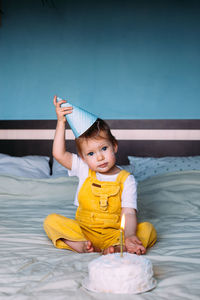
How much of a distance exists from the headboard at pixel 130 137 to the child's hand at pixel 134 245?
154 cm

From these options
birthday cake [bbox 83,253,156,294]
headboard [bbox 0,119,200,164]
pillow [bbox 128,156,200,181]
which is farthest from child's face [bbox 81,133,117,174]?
headboard [bbox 0,119,200,164]

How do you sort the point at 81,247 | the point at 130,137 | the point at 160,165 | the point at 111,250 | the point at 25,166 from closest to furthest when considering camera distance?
1. the point at 111,250
2. the point at 81,247
3. the point at 160,165
4. the point at 25,166
5. the point at 130,137

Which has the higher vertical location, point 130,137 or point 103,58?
point 103,58

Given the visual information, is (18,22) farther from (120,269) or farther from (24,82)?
(120,269)

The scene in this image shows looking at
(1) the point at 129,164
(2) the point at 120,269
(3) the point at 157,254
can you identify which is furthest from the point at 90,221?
(1) the point at 129,164

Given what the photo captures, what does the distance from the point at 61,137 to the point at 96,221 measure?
1.14 ft

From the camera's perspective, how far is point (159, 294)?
77 centimetres

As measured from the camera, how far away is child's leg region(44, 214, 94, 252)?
3.84ft

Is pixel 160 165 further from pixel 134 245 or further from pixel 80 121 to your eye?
pixel 134 245

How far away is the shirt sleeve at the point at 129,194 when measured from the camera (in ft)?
4.26

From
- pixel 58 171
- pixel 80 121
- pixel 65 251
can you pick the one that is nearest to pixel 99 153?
pixel 80 121

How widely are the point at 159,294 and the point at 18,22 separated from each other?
2525mm

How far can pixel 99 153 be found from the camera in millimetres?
1318

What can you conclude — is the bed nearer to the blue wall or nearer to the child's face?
the blue wall
